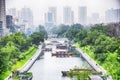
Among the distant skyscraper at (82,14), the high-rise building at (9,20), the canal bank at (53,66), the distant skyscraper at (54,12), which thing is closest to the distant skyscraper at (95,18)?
the distant skyscraper at (82,14)

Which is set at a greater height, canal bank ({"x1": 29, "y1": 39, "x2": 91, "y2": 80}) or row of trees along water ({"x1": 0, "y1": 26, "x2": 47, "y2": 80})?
row of trees along water ({"x1": 0, "y1": 26, "x2": 47, "y2": 80})

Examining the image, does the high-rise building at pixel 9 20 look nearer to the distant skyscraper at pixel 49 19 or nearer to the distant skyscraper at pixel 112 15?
the distant skyscraper at pixel 112 15

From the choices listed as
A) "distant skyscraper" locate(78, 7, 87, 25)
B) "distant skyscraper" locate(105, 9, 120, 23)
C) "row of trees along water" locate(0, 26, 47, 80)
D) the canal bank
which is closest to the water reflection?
the canal bank

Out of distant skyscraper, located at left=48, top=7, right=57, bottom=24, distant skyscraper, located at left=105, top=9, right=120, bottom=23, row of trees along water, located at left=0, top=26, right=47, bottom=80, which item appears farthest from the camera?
distant skyscraper, located at left=48, top=7, right=57, bottom=24

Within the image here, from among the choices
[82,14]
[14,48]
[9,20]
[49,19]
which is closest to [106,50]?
[14,48]

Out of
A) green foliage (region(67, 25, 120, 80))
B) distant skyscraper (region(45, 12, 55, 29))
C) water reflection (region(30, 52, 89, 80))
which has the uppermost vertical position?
distant skyscraper (region(45, 12, 55, 29))

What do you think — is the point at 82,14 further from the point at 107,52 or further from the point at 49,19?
the point at 107,52

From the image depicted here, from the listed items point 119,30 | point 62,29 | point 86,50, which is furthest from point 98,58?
point 62,29

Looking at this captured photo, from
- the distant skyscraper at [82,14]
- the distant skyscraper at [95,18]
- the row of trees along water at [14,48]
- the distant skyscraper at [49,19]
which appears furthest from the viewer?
the distant skyscraper at [95,18]

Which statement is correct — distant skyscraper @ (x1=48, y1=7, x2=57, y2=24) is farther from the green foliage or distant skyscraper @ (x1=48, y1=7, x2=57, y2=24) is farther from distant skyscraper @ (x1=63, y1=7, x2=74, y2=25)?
the green foliage
